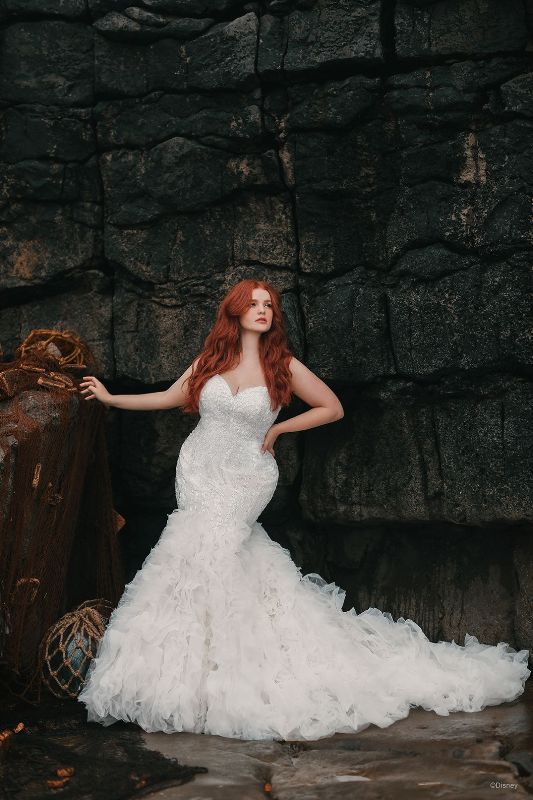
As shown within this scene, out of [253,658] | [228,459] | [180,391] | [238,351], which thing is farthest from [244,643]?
[238,351]

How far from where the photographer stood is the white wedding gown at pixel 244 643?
4.96 meters

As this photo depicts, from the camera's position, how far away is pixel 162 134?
6.52 meters

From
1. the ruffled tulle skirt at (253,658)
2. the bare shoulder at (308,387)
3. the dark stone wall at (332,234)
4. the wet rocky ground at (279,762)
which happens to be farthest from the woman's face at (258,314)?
the wet rocky ground at (279,762)

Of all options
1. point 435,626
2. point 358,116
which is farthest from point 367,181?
point 435,626

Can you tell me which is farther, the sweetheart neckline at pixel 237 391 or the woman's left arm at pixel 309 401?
the woman's left arm at pixel 309 401

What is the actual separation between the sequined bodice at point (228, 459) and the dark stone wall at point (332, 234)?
101 cm

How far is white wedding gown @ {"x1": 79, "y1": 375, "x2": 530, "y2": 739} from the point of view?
16.3ft

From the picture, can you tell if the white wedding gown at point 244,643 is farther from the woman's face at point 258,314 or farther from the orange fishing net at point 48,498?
the orange fishing net at point 48,498

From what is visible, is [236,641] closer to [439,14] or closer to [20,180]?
[20,180]

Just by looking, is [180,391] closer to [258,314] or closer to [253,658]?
[258,314]

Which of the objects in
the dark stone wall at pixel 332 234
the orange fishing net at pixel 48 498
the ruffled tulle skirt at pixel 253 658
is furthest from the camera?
the dark stone wall at pixel 332 234

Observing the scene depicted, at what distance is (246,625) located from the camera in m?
5.23

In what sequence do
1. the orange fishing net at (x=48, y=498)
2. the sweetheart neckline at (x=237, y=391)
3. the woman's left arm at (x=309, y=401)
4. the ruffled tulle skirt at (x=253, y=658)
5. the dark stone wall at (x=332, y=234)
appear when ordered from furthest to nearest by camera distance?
the dark stone wall at (x=332, y=234) < the woman's left arm at (x=309, y=401) < the sweetheart neckline at (x=237, y=391) < the orange fishing net at (x=48, y=498) < the ruffled tulle skirt at (x=253, y=658)

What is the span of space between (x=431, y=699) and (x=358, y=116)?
11.8 ft
